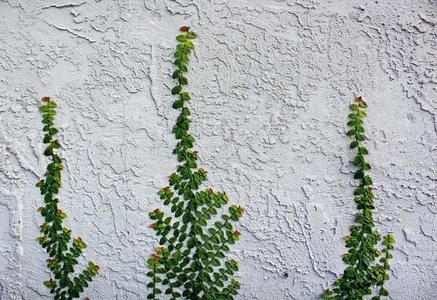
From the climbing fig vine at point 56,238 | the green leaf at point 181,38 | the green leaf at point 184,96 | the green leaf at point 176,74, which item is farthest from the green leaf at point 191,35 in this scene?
the climbing fig vine at point 56,238

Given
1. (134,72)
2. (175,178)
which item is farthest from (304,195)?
(134,72)

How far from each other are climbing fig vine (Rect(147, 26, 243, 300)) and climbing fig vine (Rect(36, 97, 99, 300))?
1.51 ft

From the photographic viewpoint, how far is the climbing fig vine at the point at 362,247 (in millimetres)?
2885

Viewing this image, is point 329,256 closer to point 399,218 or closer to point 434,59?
point 399,218

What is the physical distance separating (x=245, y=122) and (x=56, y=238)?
1359mm

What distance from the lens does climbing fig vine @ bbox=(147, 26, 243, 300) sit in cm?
296

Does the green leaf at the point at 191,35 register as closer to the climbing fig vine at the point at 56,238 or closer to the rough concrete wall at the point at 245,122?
the rough concrete wall at the point at 245,122

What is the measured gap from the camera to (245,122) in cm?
293

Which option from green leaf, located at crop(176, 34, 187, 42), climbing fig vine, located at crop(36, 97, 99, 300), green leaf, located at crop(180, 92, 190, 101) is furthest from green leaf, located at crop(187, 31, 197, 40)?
climbing fig vine, located at crop(36, 97, 99, 300)

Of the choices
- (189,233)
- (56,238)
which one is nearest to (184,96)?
(189,233)

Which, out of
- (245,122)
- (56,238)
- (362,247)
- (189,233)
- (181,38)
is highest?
(181,38)

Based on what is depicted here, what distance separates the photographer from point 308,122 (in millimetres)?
2902

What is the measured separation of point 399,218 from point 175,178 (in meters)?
1.33

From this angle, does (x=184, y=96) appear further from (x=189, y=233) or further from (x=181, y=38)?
(x=189, y=233)
